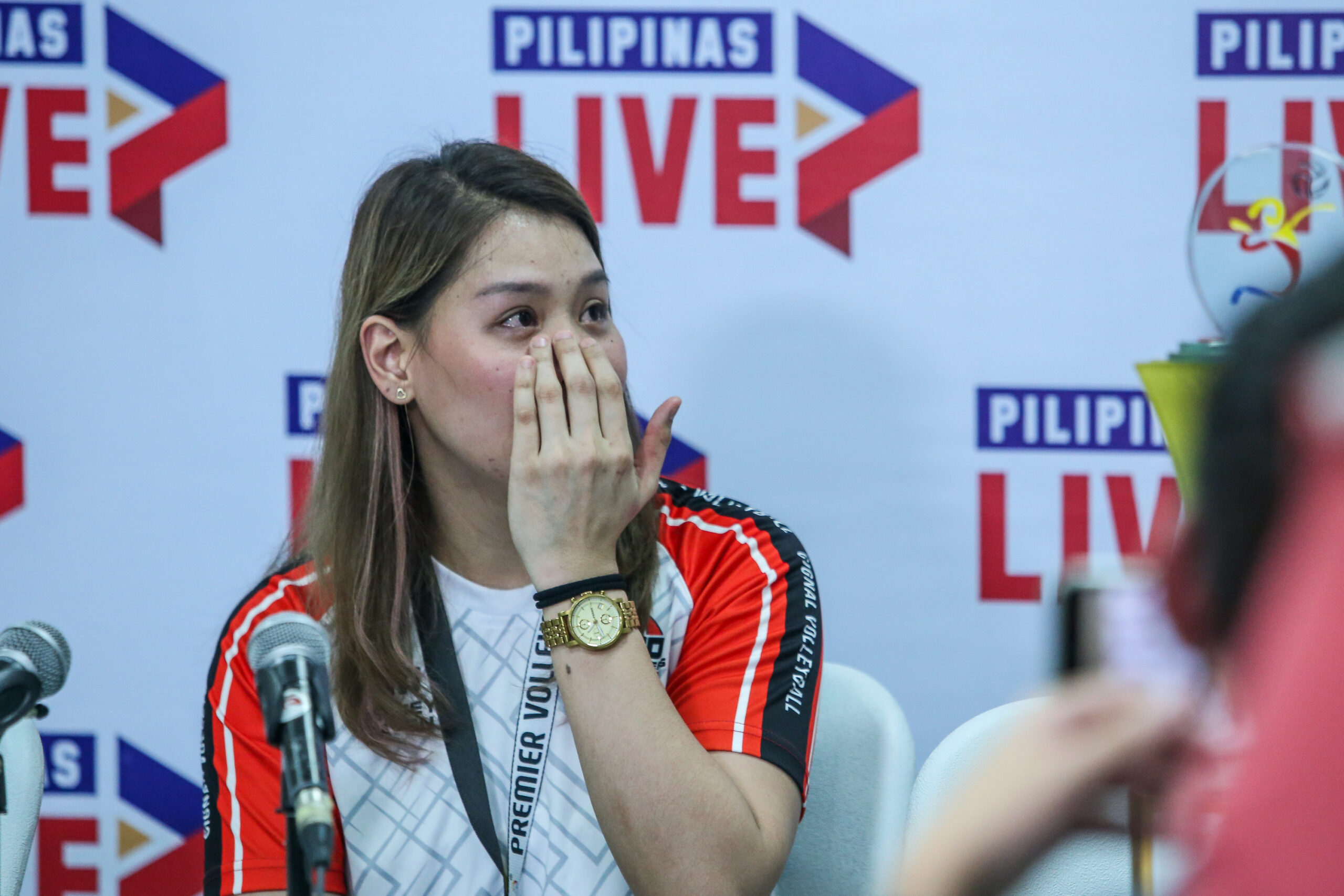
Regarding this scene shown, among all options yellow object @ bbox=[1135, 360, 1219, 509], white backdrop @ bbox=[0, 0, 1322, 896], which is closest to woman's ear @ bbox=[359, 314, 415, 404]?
white backdrop @ bbox=[0, 0, 1322, 896]

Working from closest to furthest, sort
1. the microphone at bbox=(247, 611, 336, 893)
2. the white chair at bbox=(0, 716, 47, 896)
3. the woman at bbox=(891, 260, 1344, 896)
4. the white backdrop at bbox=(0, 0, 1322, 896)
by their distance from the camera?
the woman at bbox=(891, 260, 1344, 896) → the microphone at bbox=(247, 611, 336, 893) → the white chair at bbox=(0, 716, 47, 896) → the white backdrop at bbox=(0, 0, 1322, 896)

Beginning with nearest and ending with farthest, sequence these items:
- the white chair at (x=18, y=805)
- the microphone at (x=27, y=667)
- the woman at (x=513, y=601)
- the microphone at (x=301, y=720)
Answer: the microphone at (x=301, y=720) → the microphone at (x=27, y=667) → the woman at (x=513, y=601) → the white chair at (x=18, y=805)

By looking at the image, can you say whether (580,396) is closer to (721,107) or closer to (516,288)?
(516,288)

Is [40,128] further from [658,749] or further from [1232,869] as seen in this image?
[1232,869]

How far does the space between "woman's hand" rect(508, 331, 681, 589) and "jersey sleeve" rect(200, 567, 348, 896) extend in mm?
291

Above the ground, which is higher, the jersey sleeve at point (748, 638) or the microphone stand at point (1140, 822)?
the microphone stand at point (1140, 822)

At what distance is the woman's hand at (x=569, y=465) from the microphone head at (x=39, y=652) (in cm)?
47

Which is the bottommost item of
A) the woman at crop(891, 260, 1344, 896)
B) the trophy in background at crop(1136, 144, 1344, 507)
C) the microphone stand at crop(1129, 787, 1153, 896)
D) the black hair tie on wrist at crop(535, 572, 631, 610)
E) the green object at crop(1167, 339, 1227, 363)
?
the black hair tie on wrist at crop(535, 572, 631, 610)

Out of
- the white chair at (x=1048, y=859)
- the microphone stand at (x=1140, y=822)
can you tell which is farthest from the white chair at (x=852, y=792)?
the microphone stand at (x=1140, y=822)

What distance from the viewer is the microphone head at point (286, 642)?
0.71 meters

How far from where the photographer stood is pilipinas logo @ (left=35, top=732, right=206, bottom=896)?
186 cm

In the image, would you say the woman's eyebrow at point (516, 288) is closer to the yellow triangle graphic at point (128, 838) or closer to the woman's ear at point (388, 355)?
the woman's ear at point (388, 355)

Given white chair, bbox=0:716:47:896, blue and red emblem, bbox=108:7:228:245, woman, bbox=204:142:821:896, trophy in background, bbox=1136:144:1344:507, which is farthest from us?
blue and red emblem, bbox=108:7:228:245

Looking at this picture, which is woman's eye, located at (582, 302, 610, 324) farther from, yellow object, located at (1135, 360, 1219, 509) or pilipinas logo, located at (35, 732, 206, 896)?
pilipinas logo, located at (35, 732, 206, 896)
